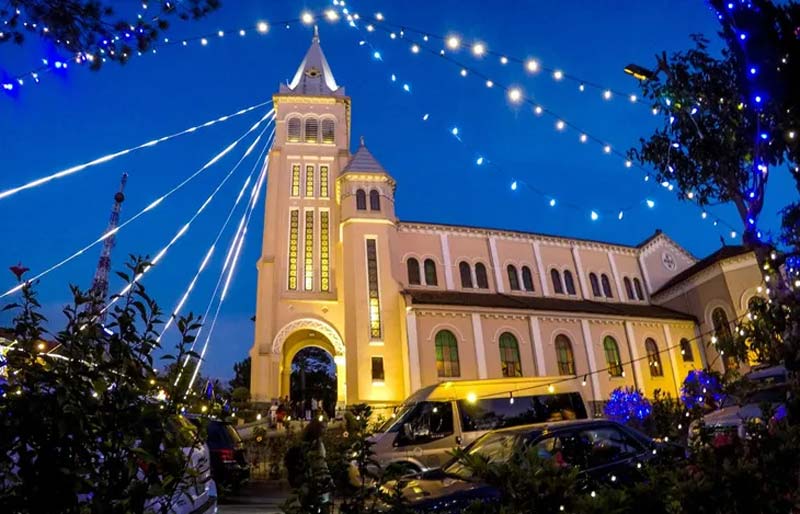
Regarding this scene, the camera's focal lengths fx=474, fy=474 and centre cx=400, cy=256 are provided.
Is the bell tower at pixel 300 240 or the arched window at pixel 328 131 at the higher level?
the arched window at pixel 328 131

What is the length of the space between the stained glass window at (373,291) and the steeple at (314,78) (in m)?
12.9

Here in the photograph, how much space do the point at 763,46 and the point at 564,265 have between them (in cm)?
2392

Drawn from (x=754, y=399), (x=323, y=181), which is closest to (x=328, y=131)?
(x=323, y=181)

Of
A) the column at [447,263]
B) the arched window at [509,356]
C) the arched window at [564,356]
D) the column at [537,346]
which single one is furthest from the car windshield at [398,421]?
the column at [447,263]

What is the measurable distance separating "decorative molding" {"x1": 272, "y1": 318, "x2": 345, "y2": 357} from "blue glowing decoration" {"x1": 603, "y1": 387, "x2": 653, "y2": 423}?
12.8 meters

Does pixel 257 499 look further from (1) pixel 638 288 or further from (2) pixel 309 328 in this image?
(1) pixel 638 288

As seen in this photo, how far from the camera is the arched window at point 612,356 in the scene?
24578 millimetres

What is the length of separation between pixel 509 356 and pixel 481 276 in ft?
18.4

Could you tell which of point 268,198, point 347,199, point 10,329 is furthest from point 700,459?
point 268,198

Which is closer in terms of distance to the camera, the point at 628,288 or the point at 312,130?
the point at 312,130

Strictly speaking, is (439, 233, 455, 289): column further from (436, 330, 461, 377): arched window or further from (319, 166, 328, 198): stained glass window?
(319, 166, 328, 198): stained glass window

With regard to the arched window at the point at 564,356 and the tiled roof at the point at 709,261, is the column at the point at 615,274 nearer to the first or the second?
the tiled roof at the point at 709,261

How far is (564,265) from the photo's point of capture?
29500 mm

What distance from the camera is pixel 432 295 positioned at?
2372 cm
